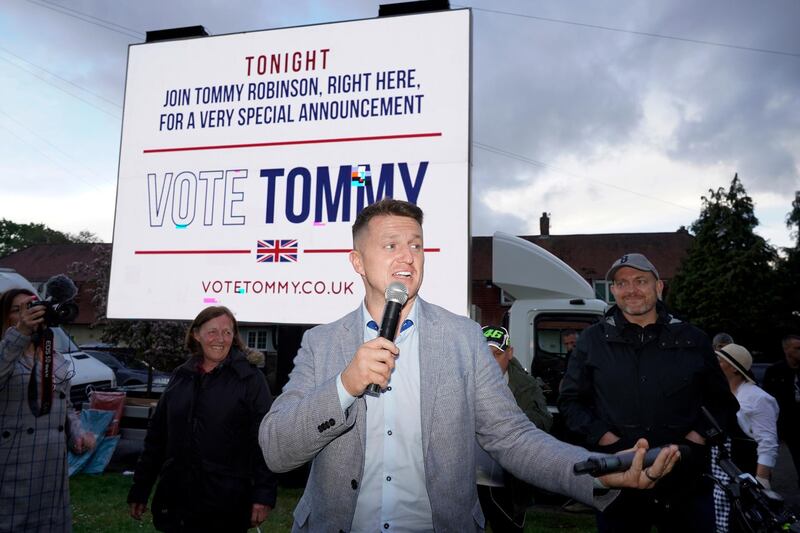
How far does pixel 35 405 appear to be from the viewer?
117 inches

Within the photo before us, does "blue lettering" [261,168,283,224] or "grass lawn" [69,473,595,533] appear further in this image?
"grass lawn" [69,473,595,533]

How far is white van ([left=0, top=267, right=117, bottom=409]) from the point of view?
795 cm

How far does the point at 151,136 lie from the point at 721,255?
1475 inches

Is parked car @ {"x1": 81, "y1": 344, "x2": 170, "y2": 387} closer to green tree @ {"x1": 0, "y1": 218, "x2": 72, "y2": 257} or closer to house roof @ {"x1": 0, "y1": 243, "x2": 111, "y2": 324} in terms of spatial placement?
house roof @ {"x1": 0, "y1": 243, "x2": 111, "y2": 324}

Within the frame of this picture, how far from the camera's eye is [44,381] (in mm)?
3008

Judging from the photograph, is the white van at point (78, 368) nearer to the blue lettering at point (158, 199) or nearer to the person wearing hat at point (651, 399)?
the blue lettering at point (158, 199)

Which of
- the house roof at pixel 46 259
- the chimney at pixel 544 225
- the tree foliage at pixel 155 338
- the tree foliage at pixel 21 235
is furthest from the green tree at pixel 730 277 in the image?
the tree foliage at pixel 21 235

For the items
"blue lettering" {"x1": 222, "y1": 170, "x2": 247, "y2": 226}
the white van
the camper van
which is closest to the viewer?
"blue lettering" {"x1": 222, "y1": 170, "x2": 247, "y2": 226}

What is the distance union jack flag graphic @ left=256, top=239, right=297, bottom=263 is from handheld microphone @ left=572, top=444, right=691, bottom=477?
3.83 m

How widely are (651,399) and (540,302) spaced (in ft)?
11.4

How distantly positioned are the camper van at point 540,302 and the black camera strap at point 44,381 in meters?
4.69

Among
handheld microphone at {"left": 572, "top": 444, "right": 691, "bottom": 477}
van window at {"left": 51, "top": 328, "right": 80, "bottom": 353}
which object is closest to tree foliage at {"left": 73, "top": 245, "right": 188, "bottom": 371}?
van window at {"left": 51, "top": 328, "right": 80, "bottom": 353}

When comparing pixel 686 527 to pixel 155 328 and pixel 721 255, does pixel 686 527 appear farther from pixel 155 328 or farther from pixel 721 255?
pixel 721 255

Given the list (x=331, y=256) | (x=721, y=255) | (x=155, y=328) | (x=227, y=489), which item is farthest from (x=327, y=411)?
(x=721, y=255)
